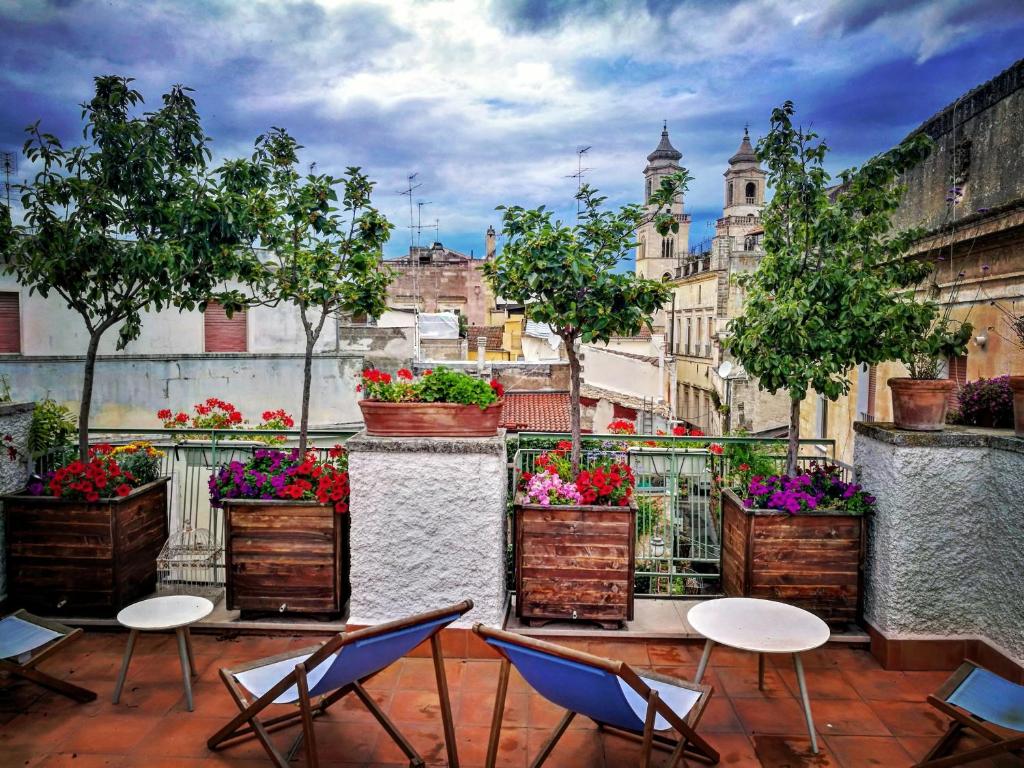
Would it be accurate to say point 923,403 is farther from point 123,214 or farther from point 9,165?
point 9,165

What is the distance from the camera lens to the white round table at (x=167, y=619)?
3.45 m

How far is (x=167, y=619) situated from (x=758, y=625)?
2.88m

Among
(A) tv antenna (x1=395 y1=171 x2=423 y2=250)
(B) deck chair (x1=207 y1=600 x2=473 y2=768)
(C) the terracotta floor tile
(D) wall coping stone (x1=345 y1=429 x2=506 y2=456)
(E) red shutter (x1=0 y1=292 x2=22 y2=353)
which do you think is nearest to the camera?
(B) deck chair (x1=207 y1=600 x2=473 y2=768)

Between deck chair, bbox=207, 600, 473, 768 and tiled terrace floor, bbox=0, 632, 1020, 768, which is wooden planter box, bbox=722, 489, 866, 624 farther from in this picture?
deck chair, bbox=207, 600, 473, 768

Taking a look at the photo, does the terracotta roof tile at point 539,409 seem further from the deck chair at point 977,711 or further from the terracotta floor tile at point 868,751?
the deck chair at point 977,711

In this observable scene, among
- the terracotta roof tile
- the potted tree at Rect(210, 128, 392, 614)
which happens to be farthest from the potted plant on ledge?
the terracotta roof tile

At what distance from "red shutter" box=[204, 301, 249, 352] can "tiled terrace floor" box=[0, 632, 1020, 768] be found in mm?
11865

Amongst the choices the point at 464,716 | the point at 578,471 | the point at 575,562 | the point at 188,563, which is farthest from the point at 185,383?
the point at 464,716

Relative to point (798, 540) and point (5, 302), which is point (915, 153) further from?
point (5, 302)

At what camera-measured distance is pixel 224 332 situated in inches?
602

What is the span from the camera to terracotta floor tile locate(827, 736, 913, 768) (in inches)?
123

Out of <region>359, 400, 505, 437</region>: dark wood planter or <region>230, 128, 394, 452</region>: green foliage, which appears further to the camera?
<region>230, 128, 394, 452</region>: green foliage

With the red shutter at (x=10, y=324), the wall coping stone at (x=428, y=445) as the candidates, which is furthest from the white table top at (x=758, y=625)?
the red shutter at (x=10, y=324)

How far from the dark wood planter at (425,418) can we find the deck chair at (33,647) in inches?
70.3
